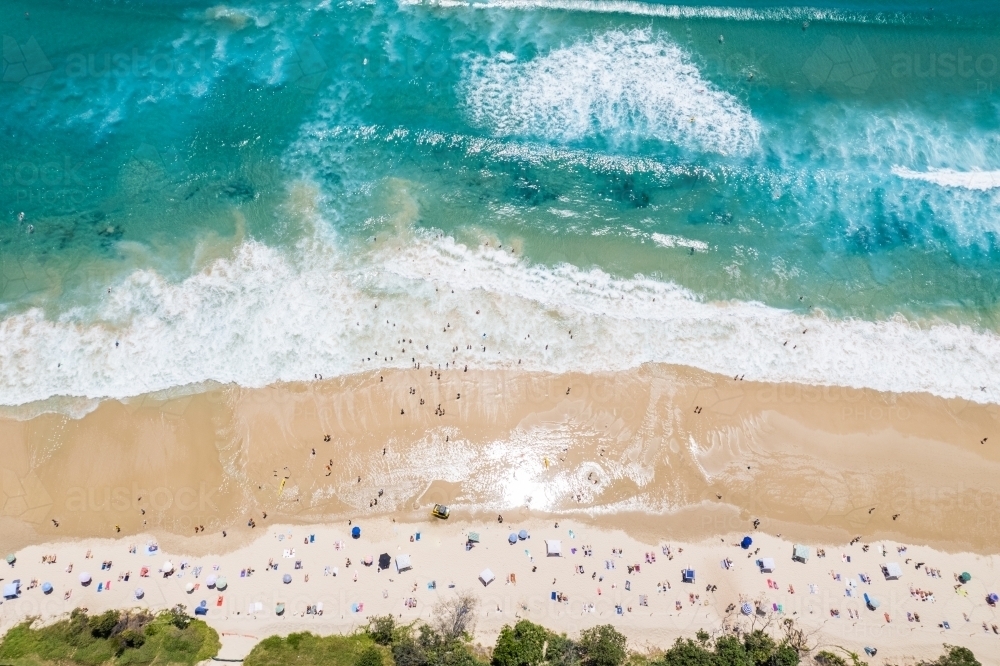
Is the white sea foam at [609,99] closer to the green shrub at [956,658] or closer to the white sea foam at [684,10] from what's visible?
the white sea foam at [684,10]

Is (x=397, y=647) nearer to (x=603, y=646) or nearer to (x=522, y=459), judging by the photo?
(x=603, y=646)

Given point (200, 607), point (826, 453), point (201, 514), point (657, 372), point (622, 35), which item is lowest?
point (200, 607)

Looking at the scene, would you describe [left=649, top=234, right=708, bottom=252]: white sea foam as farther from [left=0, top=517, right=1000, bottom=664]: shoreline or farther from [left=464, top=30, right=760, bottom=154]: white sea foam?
[left=0, top=517, right=1000, bottom=664]: shoreline

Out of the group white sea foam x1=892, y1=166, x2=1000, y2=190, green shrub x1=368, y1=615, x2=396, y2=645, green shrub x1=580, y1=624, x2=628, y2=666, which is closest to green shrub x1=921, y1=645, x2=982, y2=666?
green shrub x1=580, y1=624, x2=628, y2=666

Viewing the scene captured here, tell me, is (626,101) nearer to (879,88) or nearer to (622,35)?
(622,35)

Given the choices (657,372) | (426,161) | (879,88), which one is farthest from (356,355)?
(879,88)
